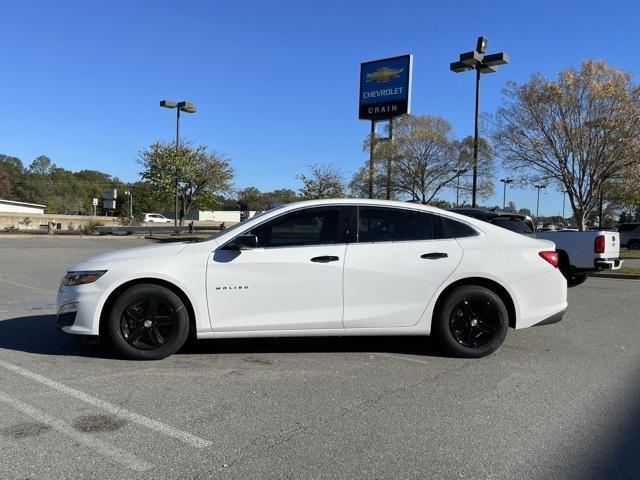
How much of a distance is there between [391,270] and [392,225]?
1.62 ft

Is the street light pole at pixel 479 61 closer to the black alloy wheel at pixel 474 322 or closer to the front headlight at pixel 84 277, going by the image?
the black alloy wheel at pixel 474 322

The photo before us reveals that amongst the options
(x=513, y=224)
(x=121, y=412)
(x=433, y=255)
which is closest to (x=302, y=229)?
(x=433, y=255)

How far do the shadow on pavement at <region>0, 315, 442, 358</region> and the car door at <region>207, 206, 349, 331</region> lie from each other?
648 millimetres

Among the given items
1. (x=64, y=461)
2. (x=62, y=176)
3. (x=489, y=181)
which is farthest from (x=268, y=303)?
(x=62, y=176)

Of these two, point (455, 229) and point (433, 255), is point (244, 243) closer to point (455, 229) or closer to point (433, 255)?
point (433, 255)

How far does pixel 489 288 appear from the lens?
5.79 metres

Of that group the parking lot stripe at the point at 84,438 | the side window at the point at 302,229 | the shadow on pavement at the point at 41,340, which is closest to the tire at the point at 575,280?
the side window at the point at 302,229

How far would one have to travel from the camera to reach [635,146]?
70.0 ft

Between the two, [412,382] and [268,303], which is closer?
[412,382]

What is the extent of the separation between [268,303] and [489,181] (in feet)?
117

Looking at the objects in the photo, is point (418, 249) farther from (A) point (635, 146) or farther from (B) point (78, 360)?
(A) point (635, 146)

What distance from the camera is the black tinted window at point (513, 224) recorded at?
10.3 metres

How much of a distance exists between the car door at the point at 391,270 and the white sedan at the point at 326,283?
0.01 metres

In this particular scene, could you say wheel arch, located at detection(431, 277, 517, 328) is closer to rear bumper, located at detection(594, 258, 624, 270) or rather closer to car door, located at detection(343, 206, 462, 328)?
car door, located at detection(343, 206, 462, 328)
